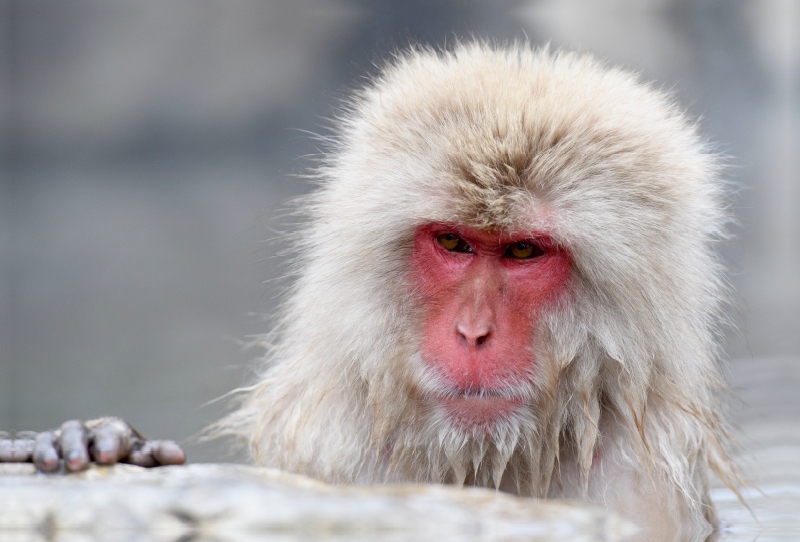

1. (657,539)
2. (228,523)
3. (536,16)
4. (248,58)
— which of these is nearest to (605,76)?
(657,539)

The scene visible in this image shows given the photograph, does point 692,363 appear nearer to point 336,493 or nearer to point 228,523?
point 336,493

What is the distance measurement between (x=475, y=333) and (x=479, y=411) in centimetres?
22

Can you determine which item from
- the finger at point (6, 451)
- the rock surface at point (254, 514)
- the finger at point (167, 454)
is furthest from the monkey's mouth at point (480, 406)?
the finger at point (6, 451)

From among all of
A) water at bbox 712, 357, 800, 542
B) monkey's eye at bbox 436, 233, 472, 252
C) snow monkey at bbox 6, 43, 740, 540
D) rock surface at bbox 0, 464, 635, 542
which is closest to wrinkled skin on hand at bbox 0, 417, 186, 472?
rock surface at bbox 0, 464, 635, 542

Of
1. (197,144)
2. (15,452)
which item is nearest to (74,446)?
(15,452)

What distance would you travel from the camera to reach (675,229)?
2.47 meters

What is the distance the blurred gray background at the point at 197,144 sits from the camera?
5207 mm

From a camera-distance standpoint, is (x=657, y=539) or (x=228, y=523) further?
(x=657, y=539)

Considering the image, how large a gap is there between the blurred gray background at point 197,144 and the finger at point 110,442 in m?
2.44

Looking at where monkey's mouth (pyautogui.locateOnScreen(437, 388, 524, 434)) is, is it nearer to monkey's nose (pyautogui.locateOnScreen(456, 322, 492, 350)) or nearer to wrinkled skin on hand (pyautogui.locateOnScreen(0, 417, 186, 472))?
monkey's nose (pyautogui.locateOnScreen(456, 322, 492, 350))

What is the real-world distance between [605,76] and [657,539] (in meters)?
1.34

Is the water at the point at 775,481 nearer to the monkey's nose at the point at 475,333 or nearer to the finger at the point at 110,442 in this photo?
the monkey's nose at the point at 475,333

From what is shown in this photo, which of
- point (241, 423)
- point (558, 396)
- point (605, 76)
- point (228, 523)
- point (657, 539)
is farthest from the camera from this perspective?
point (241, 423)

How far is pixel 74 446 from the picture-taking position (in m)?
2.09
